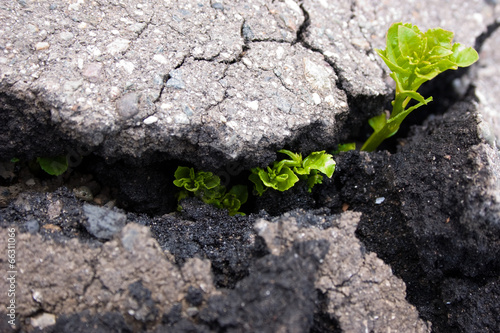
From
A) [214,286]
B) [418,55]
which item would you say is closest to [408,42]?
[418,55]

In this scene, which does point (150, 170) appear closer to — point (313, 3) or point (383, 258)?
point (383, 258)

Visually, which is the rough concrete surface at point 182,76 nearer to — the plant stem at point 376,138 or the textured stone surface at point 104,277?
the plant stem at point 376,138

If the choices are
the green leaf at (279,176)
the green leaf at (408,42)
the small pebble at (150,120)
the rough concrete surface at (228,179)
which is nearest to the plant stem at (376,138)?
the rough concrete surface at (228,179)

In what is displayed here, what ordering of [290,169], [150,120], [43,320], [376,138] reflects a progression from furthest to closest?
[376,138] → [290,169] → [150,120] → [43,320]

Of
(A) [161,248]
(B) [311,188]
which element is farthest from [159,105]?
(B) [311,188]

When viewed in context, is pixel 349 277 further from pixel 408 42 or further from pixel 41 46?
pixel 41 46

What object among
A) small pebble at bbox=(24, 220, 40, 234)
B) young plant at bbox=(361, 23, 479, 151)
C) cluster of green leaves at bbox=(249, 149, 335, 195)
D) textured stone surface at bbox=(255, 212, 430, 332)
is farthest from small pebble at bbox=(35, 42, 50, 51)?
young plant at bbox=(361, 23, 479, 151)
